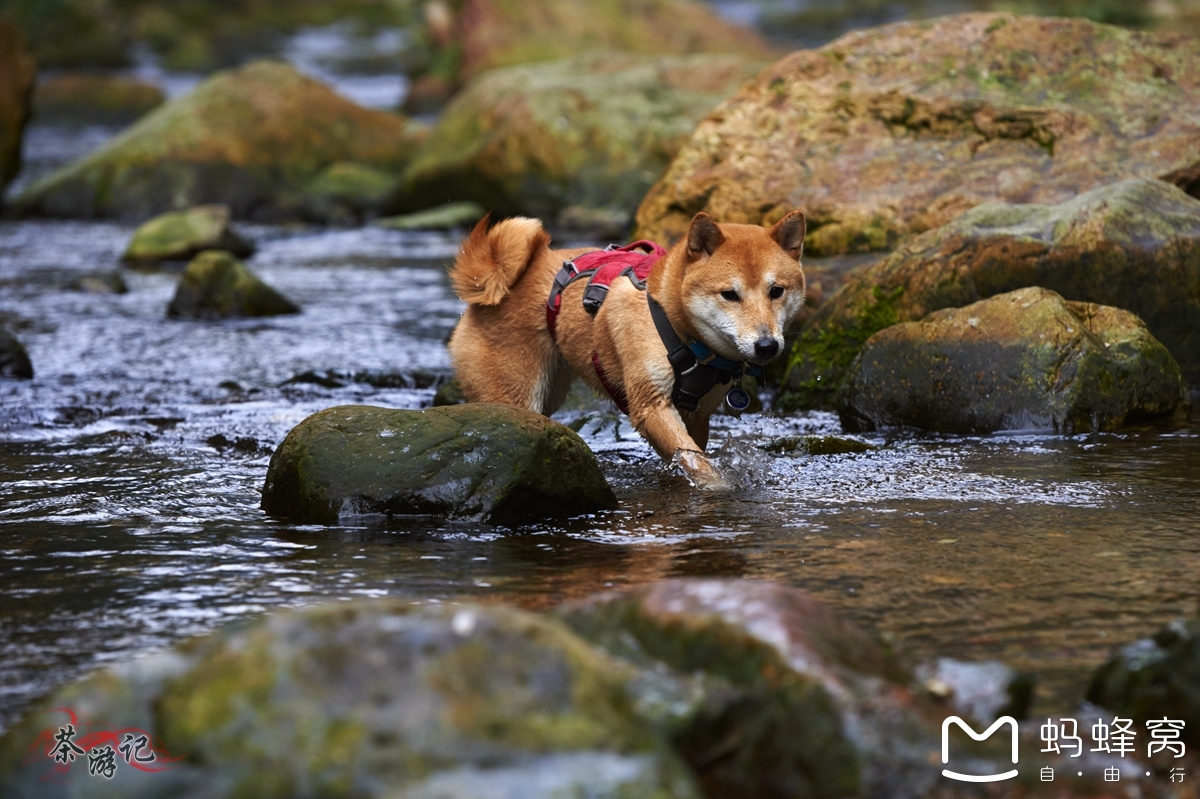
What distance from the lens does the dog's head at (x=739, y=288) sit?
5906 millimetres

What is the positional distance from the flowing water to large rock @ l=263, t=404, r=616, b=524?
12cm

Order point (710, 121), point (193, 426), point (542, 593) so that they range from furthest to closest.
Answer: point (710, 121) → point (193, 426) → point (542, 593)

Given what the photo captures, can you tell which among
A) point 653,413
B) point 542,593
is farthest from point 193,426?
point 542,593

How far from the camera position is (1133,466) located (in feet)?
20.3

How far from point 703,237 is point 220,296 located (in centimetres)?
624

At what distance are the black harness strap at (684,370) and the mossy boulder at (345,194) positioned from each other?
11.0 meters

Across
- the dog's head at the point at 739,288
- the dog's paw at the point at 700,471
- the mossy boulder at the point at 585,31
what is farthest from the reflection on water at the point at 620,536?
the mossy boulder at the point at 585,31

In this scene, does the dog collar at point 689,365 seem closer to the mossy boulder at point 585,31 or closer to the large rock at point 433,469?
the large rock at point 433,469

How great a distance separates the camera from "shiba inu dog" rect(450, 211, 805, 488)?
19.7 ft

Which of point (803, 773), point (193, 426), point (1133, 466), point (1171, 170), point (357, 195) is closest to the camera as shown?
point (803, 773)

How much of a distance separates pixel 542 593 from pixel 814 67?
660cm

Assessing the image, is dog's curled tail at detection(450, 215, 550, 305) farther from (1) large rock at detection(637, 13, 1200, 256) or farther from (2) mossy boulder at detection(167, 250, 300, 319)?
(2) mossy boulder at detection(167, 250, 300, 319)

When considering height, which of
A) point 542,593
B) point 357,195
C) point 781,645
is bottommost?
point 542,593

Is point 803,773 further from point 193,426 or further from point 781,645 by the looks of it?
point 193,426
